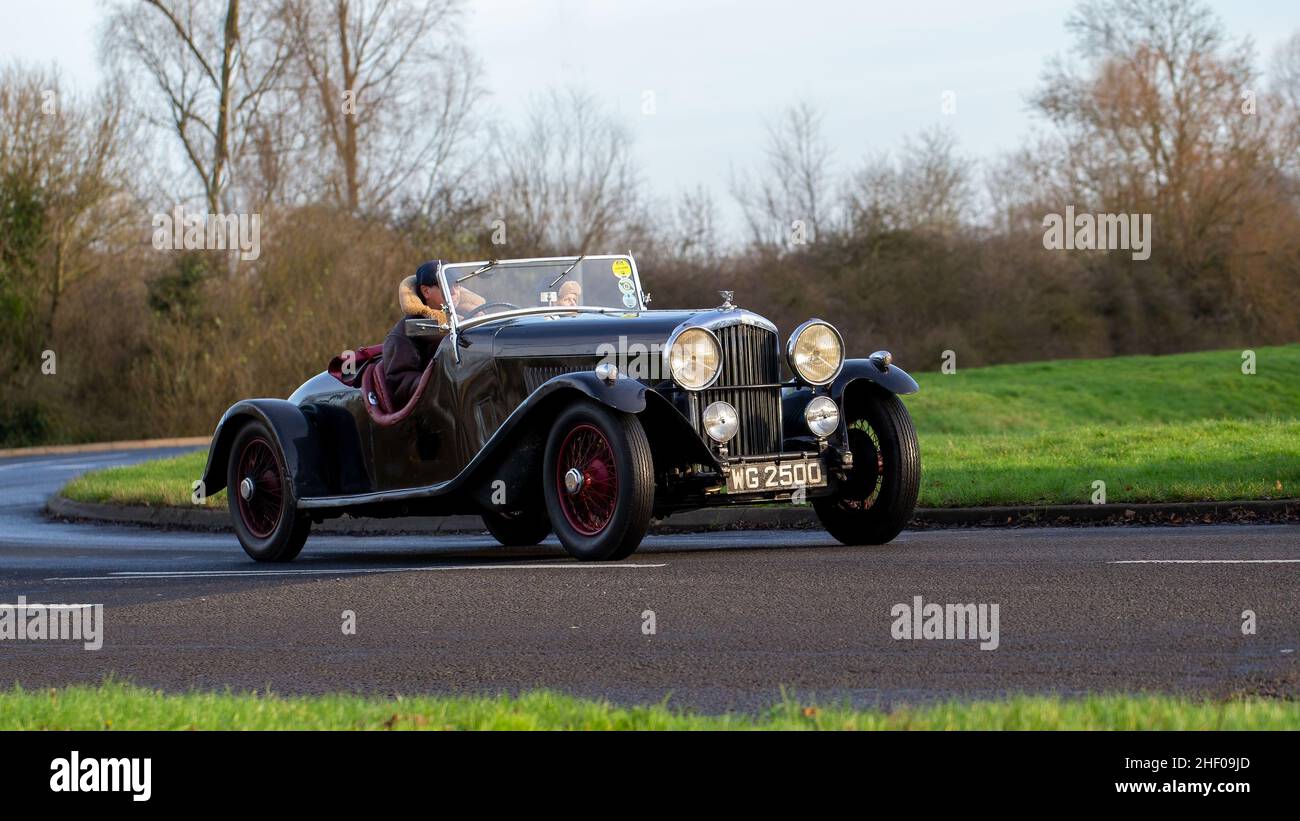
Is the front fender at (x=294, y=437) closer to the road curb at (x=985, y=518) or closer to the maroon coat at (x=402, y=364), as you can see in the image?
the maroon coat at (x=402, y=364)

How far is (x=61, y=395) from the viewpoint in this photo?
3562 centimetres

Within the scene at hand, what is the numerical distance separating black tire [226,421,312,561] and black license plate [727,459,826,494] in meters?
3.61

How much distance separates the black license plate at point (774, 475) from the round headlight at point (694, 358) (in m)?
0.57

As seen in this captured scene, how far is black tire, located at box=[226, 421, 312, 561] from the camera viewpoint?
11.6 m

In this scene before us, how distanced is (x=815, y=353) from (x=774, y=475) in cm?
96

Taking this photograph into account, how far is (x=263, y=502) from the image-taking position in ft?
39.5

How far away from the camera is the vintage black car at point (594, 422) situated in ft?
31.2

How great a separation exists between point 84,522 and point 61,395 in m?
19.2

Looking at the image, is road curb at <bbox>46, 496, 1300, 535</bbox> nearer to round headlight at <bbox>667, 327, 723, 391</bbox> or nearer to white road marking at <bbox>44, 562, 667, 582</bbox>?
white road marking at <bbox>44, 562, 667, 582</bbox>

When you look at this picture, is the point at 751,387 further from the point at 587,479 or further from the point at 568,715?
the point at 568,715

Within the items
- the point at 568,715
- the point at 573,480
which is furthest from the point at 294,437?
the point at 568,715

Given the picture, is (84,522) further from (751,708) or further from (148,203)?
(148,203)

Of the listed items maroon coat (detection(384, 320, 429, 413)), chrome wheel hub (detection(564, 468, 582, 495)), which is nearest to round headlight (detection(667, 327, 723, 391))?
A: chrome wheel hub (detection(564, 468, 582, 495))

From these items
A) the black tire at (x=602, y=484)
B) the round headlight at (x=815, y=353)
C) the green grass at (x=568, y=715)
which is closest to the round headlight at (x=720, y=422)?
the black tire at (x=602, y=484)
